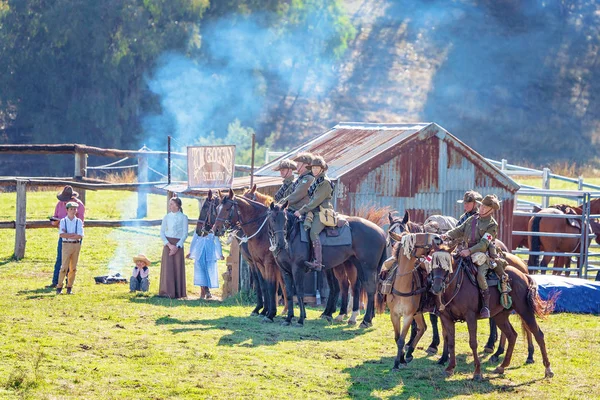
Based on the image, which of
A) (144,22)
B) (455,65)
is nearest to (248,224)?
(144,22)

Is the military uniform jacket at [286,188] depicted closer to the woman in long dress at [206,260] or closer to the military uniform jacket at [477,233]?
the woman in long dress at [206,260]

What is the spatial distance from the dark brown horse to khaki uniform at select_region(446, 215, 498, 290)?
3.07 metres

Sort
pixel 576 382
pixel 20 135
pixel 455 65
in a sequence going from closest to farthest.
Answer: pixel 576 382 < pixel 20 135 < pixel 455 65

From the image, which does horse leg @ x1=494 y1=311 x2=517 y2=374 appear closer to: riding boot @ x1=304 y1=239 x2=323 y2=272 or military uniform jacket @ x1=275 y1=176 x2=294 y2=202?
riding boot @ x1=304 y1=239 x2=323 y2=272

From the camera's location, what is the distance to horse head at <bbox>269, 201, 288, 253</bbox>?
12984mm

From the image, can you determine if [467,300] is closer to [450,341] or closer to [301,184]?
[450,341]

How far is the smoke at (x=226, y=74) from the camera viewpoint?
3900 cm

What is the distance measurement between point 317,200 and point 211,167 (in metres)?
3.39

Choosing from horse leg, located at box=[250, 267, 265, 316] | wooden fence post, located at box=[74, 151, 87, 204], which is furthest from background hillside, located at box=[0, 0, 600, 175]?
horse leg, located at box=[250, 267, 265, 316]

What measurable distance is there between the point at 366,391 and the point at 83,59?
3090 cm

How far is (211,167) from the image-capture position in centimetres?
→ 1593

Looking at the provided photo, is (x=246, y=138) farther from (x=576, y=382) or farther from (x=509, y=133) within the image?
(x=576, y=382)

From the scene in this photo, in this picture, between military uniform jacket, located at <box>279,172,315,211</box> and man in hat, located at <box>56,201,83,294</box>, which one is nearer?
military uniform jacket, located at <box>279,172,315,211</box>

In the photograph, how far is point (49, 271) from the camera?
686 inches
